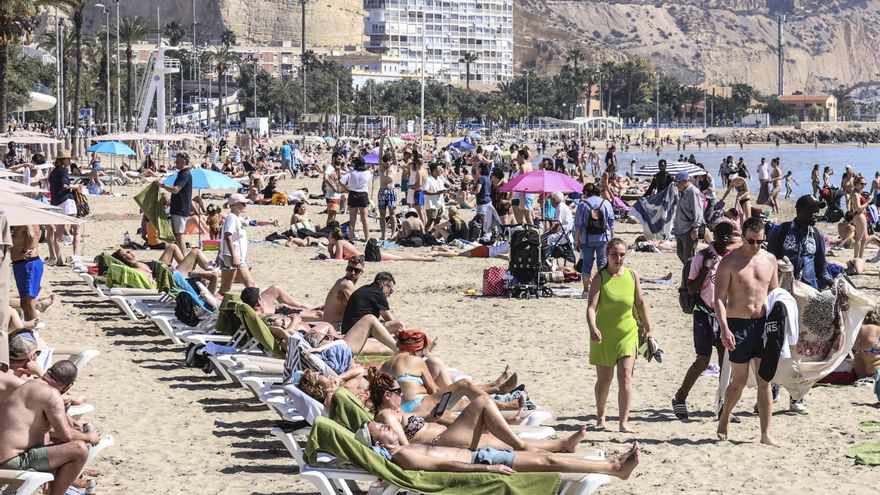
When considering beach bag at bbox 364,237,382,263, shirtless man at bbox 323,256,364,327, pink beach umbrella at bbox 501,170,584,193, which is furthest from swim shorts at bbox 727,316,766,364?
beach bag at bbox 364,237,382,263

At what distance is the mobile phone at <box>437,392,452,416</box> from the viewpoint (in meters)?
7.48

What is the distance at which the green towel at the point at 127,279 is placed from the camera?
13.7 meters

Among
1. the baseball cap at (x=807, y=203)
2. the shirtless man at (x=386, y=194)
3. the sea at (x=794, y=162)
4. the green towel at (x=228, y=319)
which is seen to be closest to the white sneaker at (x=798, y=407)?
the baseball cap at (x=807, y=203)

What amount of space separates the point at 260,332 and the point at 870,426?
444cm

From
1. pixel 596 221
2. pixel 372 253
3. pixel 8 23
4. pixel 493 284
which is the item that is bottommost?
pixel 493 284

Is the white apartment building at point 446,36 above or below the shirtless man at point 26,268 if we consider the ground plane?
above

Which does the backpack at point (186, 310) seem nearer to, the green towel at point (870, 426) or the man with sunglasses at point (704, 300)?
the man with sunglasses at point (704, 300)

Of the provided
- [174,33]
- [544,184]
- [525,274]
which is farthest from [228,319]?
[174,33]

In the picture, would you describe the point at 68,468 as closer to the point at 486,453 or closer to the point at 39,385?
the point at 39,385

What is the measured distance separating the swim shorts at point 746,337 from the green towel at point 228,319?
4.36 m

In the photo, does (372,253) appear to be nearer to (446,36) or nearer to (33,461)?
(33,461)

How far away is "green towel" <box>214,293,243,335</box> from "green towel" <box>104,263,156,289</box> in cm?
327

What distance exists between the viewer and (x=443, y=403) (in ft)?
24.7

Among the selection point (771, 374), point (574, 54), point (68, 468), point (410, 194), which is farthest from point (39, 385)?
point (574, 54)
